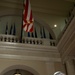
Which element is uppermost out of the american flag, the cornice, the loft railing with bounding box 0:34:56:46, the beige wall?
the american flag

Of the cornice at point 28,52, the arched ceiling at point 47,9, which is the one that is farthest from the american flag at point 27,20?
the arched ceiling at point 47,9

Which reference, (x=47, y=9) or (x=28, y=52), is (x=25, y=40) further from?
(x=47, y=9)

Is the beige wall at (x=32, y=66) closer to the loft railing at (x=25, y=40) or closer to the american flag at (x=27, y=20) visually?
the loft railing at (x=25, y=40)

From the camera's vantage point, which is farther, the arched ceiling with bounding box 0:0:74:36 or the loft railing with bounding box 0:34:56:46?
the arched ceiling with bounding box 0:0:74:36

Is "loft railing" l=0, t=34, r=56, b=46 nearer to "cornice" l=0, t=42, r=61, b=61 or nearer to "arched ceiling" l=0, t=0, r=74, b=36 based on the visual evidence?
"cornice" l=0, t=42, r=61, b=61

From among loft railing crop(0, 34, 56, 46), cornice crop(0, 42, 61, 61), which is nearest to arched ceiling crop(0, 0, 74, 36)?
loft railing crop(0, 34, 56, 46)

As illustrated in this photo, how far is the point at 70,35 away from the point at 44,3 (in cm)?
364

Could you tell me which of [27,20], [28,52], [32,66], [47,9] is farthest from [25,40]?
[47,9]

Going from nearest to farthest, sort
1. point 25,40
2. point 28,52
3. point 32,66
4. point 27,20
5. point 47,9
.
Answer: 1. point 27,20
2. point 32,66
3. point 28,52
4. point 25,40
5. point 47,9

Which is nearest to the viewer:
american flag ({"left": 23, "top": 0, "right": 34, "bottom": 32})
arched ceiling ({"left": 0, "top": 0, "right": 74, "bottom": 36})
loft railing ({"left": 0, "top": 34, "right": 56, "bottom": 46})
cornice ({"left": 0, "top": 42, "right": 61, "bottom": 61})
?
american flag ({"left": 23, "top": 0, "right": 34, "bottom": 32})

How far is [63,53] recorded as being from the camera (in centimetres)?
743

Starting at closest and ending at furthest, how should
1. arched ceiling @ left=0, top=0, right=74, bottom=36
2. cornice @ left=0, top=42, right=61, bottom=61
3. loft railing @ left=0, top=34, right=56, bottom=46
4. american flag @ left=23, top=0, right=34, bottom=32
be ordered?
american flag @ left=23, top=0, right=34, bottom=32
cornice @ left=0, top=42, right=61, bottom=61
loft railing @ left=0, top=34, right=56, bottom=46
arched ceiling @ left=0, top=0, right=74, bottom=36

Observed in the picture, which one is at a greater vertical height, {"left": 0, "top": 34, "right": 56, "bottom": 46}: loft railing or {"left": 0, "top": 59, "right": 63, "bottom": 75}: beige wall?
{"left": 0, "top": 34, "right": 56, "bottom": 46}: loft railing

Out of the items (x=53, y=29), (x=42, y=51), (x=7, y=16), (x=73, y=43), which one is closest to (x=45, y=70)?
(x=42, y=51)
